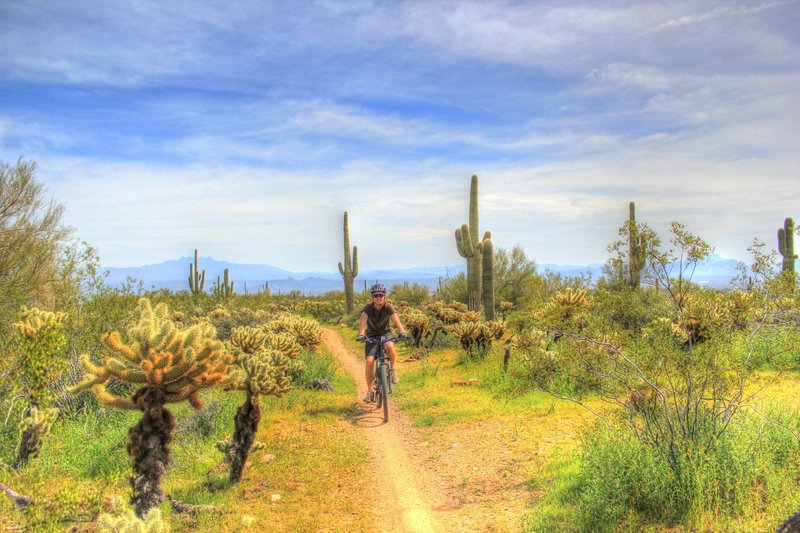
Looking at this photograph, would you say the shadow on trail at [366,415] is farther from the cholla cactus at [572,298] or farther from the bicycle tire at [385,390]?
the cholla cactus at [572,298]

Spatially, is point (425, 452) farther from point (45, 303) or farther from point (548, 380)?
point (45, 303)

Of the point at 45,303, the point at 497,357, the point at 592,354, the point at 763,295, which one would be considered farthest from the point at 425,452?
the point at 45,303

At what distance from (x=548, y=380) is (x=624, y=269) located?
1818 millimetres

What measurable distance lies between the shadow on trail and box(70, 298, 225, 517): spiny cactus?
13.9ft

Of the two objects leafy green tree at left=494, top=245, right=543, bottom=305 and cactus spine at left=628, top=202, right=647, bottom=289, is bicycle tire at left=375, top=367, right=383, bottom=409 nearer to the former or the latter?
cactus spine at left=628, top=202, right=647, bottom=289

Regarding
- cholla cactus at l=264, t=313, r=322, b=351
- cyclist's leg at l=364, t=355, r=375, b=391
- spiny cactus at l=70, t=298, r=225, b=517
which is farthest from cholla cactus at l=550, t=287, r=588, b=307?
spiny cactus at l=70, t=298, r=225, b=517

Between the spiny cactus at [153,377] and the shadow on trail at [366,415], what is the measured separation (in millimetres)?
4234

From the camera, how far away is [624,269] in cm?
728

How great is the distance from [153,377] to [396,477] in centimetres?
323

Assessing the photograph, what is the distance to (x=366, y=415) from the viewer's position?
9258 millimetres

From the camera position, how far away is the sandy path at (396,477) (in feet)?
17.4

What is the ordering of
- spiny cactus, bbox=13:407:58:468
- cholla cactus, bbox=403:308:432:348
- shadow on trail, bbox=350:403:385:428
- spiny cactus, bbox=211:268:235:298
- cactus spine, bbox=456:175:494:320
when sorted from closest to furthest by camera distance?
spiny cactus, bbox=13:407:58:468 → shadow on trail, bbox=350:403:385:428 → cholla cactus, bbox=403:308:432:348 → cactus spine, bbox=456:175:494:320 → spiny cactus, bbox=211:268:235:298

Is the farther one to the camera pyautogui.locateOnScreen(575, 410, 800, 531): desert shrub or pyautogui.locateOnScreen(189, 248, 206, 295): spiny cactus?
pyautogui.locateOnScreen(189, 248, 206, 295): spiny cactus

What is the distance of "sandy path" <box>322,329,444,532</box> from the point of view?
17.4 feet
